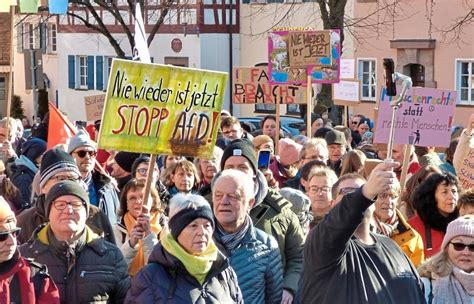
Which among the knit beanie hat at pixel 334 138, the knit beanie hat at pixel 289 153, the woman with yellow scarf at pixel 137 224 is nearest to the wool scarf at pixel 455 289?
the woman with yellow scarf at pixel 137 224

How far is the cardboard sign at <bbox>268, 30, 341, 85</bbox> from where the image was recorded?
55.0 ft

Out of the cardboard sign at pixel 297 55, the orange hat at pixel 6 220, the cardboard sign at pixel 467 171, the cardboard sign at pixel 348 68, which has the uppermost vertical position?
the cardboard sign at pixel 297 55

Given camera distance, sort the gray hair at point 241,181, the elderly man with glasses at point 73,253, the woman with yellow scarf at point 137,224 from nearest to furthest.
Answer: the elderly man with glasses at point 73,253
the gray hair at point 241,181
the woman with yellow scarf at point 137,224

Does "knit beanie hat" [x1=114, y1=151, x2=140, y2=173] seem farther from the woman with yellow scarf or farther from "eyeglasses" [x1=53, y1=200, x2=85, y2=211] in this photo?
"eyeglasses" [x1=53, y1=200, x2=85, y2=211]

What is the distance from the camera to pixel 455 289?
648 centimetres

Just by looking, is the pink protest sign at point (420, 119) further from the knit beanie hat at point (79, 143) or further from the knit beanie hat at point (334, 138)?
the knit beanie hat at point (79, 143)

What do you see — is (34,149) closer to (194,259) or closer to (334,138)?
(334,138)

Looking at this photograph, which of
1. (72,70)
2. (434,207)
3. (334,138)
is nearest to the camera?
(434,207)

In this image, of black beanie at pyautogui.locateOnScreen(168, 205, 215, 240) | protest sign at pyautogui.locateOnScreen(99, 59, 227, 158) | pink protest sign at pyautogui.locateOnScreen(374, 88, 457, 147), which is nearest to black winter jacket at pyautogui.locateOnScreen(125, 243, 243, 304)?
black beanie at pyautogui.locateOnScreen(168, 205, 215, 240)

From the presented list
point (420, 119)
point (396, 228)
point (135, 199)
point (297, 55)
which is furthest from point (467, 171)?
point (297, 55)

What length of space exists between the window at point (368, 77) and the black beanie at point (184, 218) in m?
32.0

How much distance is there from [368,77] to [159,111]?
103 feet

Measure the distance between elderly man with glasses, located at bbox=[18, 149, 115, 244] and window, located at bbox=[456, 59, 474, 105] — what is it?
28.3 metres

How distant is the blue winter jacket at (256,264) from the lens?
291 inches
